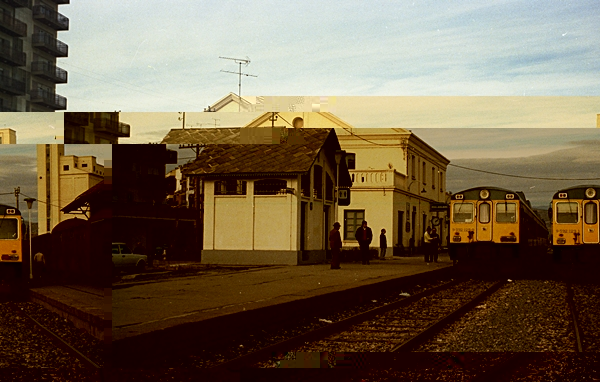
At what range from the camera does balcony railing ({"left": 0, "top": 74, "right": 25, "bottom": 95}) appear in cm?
421

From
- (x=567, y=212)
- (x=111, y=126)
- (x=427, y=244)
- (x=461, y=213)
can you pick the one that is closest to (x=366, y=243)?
(x=427, y=244)

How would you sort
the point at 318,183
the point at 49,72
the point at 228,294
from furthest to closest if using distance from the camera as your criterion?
1. the point at 318,183
2. the point at 228,294
3. the point at 49,72

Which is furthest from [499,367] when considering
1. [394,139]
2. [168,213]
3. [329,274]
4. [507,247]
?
[168,213]

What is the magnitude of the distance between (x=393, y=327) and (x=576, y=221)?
166 centimetres

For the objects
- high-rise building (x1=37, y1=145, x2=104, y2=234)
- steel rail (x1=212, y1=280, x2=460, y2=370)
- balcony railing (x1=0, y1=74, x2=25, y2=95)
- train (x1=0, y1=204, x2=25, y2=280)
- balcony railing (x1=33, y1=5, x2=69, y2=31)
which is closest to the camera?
balcony railing (x1=33, y1=5, x2=69, y2=31)

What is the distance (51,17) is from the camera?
4.18m

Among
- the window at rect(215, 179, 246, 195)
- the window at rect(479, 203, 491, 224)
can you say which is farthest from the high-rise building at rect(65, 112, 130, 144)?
the window at rect(479, 203, 491, 224)

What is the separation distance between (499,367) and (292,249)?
1.81 m

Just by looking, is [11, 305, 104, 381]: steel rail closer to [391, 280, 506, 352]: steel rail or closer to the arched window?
the arched window

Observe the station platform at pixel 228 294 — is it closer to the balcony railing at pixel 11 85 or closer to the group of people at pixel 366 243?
the group of people at pixel 366 243

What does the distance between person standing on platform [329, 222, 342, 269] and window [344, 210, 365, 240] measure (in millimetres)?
54

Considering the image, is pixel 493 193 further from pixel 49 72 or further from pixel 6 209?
pixel 6 209

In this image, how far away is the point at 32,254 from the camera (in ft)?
16.5

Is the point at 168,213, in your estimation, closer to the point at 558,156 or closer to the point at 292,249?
the point at 292,249
